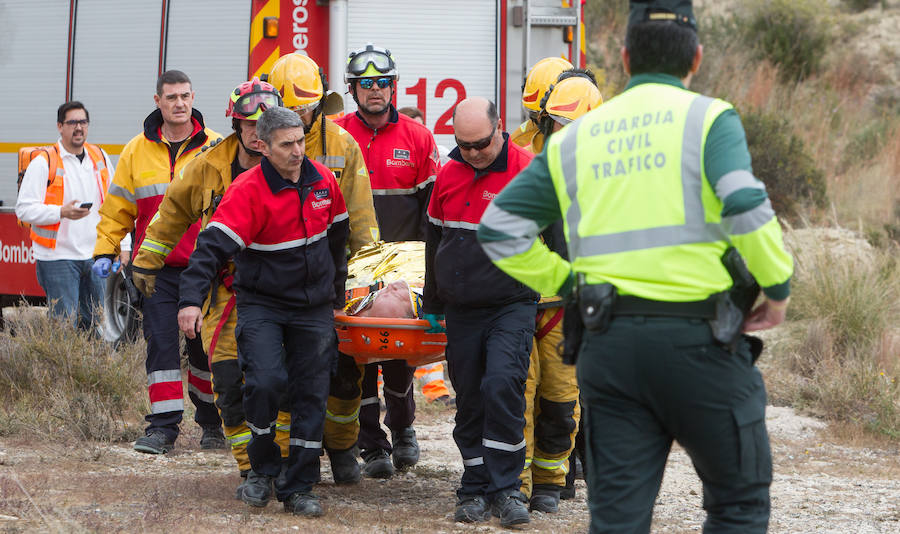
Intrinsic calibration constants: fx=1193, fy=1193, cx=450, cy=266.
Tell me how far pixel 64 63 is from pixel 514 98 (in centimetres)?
381

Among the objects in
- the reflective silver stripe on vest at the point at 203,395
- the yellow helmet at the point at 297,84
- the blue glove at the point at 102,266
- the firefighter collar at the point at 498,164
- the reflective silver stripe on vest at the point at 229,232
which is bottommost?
the reflective silver stripe on vest at the point at 203,395

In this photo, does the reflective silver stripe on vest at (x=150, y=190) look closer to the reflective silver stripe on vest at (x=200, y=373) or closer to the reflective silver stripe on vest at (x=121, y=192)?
the reflective silver stripe on vest at (x=121, y=192)

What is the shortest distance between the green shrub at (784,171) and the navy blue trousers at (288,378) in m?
11.2

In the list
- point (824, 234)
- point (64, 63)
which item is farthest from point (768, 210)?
point (824, 234)

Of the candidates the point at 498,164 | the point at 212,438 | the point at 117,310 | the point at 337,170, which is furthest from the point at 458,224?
the point at 117,310

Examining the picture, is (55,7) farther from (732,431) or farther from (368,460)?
(732,431)

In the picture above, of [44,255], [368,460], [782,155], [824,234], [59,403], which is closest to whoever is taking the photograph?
Answer: [368,460]

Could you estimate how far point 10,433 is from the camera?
23.1ft

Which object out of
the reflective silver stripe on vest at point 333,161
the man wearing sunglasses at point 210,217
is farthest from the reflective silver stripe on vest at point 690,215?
the reflective silver stripe on vest at point 333,161

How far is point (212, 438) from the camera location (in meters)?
7.23

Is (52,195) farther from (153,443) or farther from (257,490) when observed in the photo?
(257,490)

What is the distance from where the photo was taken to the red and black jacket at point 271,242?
5215mm

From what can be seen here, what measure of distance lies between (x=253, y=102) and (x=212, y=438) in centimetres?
243

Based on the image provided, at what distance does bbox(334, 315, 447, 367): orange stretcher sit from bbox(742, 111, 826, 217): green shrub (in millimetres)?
10837
